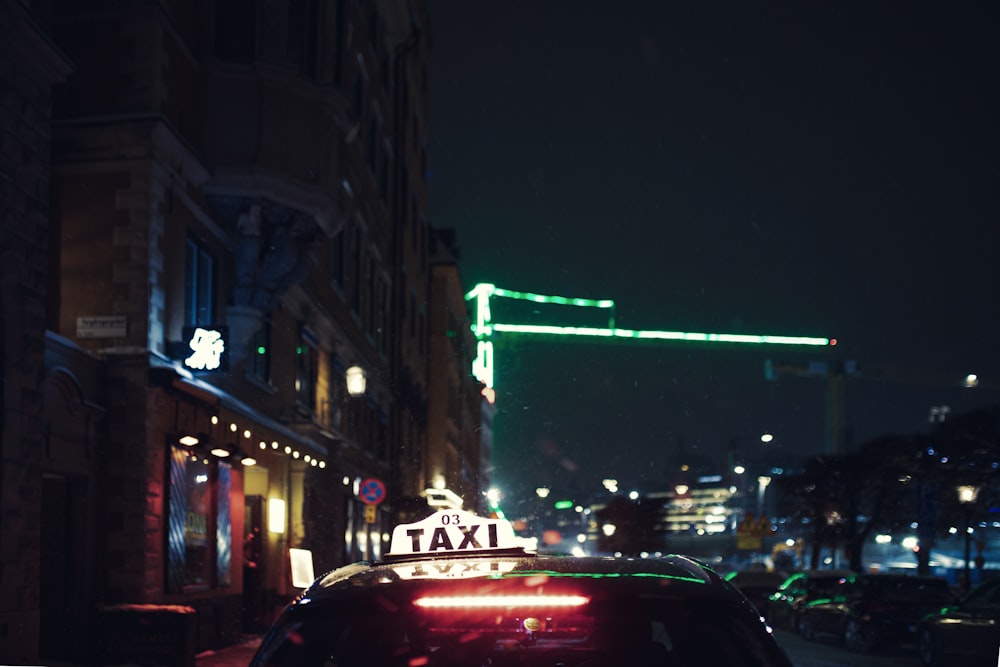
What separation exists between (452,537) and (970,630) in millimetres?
13551

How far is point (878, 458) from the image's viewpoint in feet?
157

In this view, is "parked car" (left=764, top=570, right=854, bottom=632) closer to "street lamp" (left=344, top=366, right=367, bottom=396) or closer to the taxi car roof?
"street lamp" (left=344, top=366, right=367, bottom=396)

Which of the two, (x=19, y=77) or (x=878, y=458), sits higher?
(x=19, y=77)

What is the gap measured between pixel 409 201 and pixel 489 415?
301 ft

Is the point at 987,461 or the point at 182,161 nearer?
the point at 182,161

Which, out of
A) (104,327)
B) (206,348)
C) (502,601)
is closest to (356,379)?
(206,348)

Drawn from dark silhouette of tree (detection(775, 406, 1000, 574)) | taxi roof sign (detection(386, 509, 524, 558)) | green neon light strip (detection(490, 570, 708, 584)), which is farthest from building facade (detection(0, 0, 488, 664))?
dark silhouette of tree (detection(775, 406, 1000, 574))

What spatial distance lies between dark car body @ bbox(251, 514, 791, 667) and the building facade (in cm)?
908

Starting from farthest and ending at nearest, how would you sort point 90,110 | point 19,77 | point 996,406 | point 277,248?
point 996,406 < point 277,248 < point 90,110 < point 19,77

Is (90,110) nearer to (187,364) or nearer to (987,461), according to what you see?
(187,364)

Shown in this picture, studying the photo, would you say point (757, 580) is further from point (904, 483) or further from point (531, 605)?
point (531, 605)

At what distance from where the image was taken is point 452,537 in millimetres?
5629

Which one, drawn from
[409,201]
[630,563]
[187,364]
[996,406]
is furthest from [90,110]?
[409,201]

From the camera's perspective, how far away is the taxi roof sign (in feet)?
15.5
